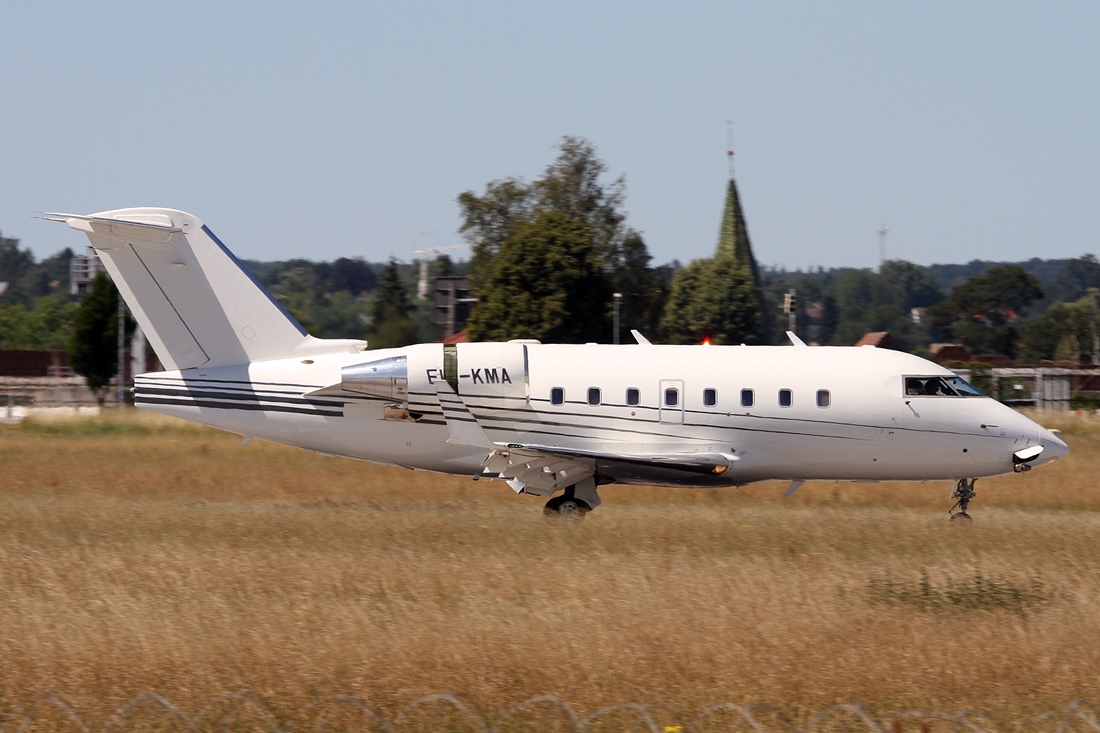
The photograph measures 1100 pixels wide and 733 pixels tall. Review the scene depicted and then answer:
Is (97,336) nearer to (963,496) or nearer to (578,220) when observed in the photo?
(578,220)

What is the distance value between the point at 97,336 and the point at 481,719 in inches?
2680

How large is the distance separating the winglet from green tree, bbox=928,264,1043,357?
356 ft

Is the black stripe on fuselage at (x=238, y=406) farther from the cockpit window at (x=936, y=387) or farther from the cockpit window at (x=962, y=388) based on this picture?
the cockpit window at (x=962, y=388)

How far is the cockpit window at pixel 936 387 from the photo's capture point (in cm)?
1912

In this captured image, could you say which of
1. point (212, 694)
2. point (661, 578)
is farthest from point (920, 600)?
point (212, 694)

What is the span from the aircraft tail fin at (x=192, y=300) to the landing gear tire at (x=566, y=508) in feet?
12.8

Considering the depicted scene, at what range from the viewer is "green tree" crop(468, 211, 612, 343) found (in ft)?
211

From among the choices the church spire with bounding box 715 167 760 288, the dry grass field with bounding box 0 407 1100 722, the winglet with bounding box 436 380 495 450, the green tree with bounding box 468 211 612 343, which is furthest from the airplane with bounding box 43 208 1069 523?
the church spire with bounding box 715 167 760 288

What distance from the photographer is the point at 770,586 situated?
12852mm

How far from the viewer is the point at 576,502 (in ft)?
62.4

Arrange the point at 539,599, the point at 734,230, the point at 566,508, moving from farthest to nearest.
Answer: the point at 734,230 < the point at 566,508 < the point at 539,599

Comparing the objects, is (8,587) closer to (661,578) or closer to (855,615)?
(661,578)

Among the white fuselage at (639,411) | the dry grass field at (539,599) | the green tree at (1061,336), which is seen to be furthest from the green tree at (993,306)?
the white fuselage at (639,411)

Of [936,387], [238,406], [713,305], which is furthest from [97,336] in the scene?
[936,387]
